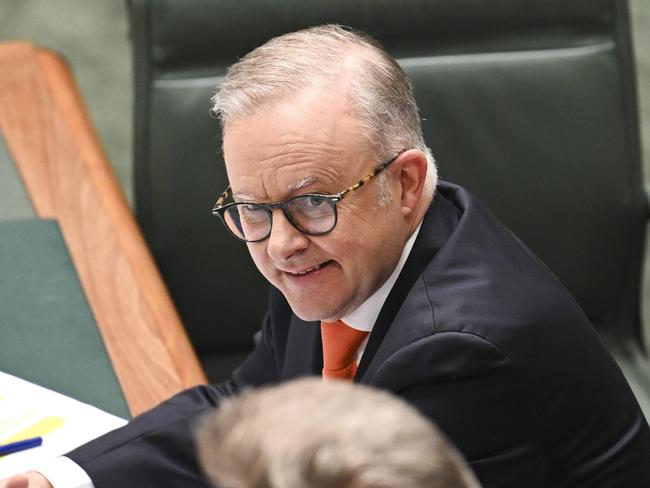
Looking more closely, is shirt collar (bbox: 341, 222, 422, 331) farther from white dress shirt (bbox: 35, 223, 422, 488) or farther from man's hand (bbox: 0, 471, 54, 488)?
man's hand (bbox: 0, 471, 54, 488)

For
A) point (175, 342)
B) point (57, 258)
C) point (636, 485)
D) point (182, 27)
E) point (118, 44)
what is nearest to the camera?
point (636, 485)

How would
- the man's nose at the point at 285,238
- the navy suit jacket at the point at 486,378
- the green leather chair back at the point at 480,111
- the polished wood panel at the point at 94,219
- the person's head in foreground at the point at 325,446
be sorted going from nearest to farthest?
1. the person's head in foreground at the point at 325,446
2. the navy suit jacket at the point at 486,378
3. the man's nose at the point at 285,238
4. the polished wood panel at the point at 94,219
5. the green leather chair back at the point at 480,111

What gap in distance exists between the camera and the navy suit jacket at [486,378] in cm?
137

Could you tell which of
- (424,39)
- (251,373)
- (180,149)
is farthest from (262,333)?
(424,39)

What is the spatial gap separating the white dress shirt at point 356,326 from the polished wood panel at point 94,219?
142 mm

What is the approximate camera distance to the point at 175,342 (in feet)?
5.79

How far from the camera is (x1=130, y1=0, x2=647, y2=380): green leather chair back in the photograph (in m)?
2.19

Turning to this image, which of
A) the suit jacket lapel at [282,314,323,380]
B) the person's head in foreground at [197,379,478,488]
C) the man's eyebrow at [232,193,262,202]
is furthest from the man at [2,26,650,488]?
the person's head in foreground at [197,379,478,488]

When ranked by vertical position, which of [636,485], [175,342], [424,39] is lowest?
[636,485]

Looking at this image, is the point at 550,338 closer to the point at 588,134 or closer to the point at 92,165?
the point at 588,134

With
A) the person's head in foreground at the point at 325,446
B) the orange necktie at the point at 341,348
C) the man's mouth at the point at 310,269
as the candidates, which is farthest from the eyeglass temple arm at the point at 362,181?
the person's head in foreground at the point at 325,446

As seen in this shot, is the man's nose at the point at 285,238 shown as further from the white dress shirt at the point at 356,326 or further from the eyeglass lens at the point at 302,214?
the white dress shirt at the point at 356,326

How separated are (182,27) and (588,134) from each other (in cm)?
79

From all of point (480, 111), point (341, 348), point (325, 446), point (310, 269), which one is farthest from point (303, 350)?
point (325, 446)
